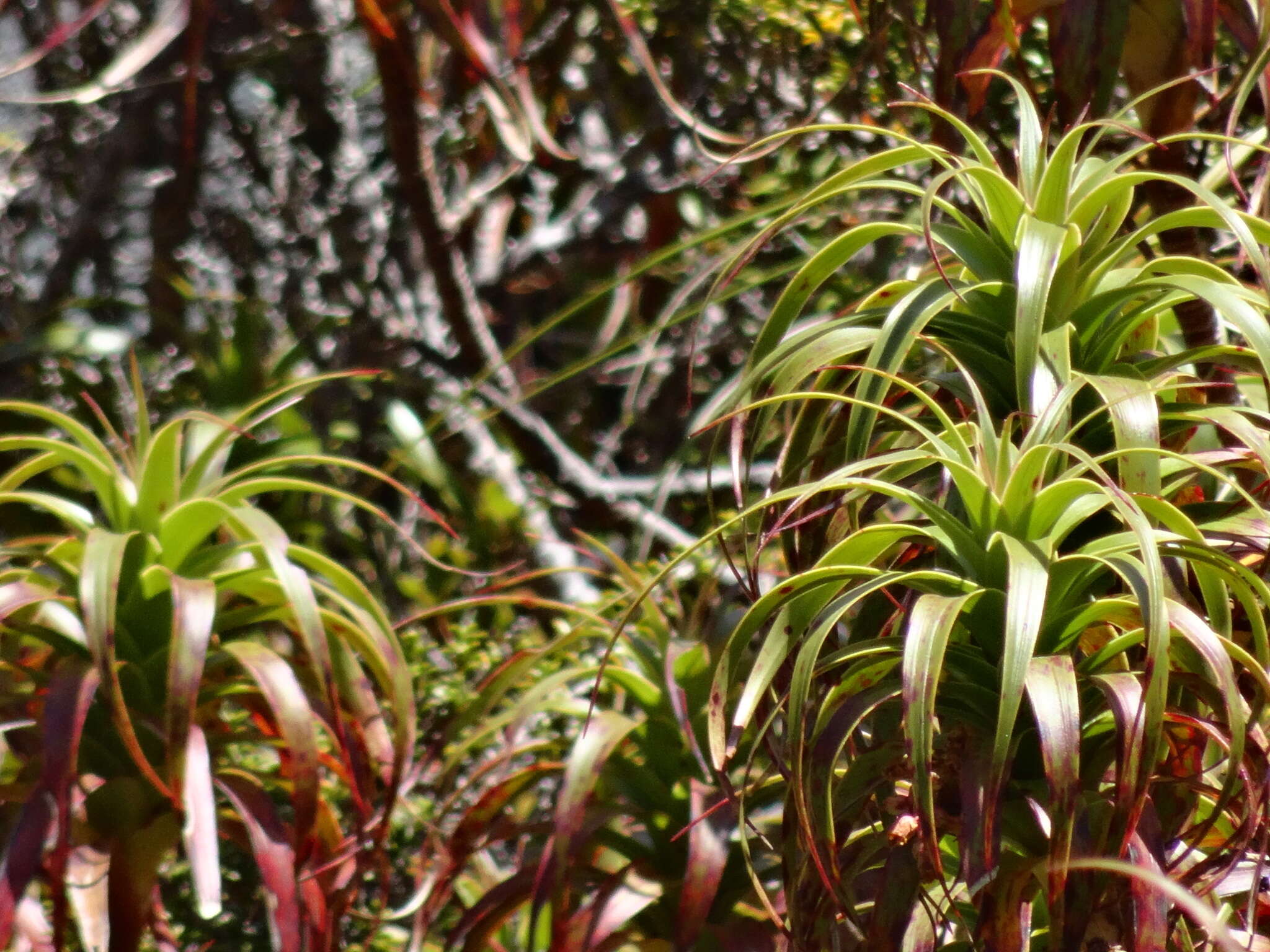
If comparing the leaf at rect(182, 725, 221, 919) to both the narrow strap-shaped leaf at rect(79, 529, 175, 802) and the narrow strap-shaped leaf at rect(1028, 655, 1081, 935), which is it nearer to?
the narrow strap-shaped leaf at rect(79, 529, 175, 802)

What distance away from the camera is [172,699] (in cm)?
108

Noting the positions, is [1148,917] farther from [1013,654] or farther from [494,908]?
[494,908]

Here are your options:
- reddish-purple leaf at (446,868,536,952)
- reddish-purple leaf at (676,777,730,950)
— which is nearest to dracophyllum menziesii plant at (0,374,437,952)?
reddish-purple leaf at (446,868,536,952)

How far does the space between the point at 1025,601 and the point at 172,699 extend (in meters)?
0.69

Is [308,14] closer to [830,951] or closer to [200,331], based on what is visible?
[200,331]

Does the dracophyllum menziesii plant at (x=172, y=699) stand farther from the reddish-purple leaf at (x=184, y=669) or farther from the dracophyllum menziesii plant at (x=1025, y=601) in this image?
the dracophyllum menziesii plant at (x=1025, y=601)

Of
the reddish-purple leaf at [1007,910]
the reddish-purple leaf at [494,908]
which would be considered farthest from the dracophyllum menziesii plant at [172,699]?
the reddish-purple leaf at [1007,910]

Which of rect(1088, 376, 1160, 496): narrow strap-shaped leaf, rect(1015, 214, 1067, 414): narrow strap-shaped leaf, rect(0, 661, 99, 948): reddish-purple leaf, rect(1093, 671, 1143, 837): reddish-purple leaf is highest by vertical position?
rect(1015, 214, 1067, 414): narrow strap-shaped leaf

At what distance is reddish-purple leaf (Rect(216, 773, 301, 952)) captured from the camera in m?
1.12

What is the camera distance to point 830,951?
850 mm

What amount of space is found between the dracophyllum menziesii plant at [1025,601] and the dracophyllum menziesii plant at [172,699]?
0.45 meters

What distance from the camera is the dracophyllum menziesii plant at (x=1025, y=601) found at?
0.70 m

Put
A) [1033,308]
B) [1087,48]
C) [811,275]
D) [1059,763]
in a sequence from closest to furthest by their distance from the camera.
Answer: [1059,763]
[1033,308]
[811,275]
[1087,48]

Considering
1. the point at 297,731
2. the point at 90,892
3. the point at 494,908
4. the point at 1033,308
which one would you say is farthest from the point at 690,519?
the point at 1033,308
